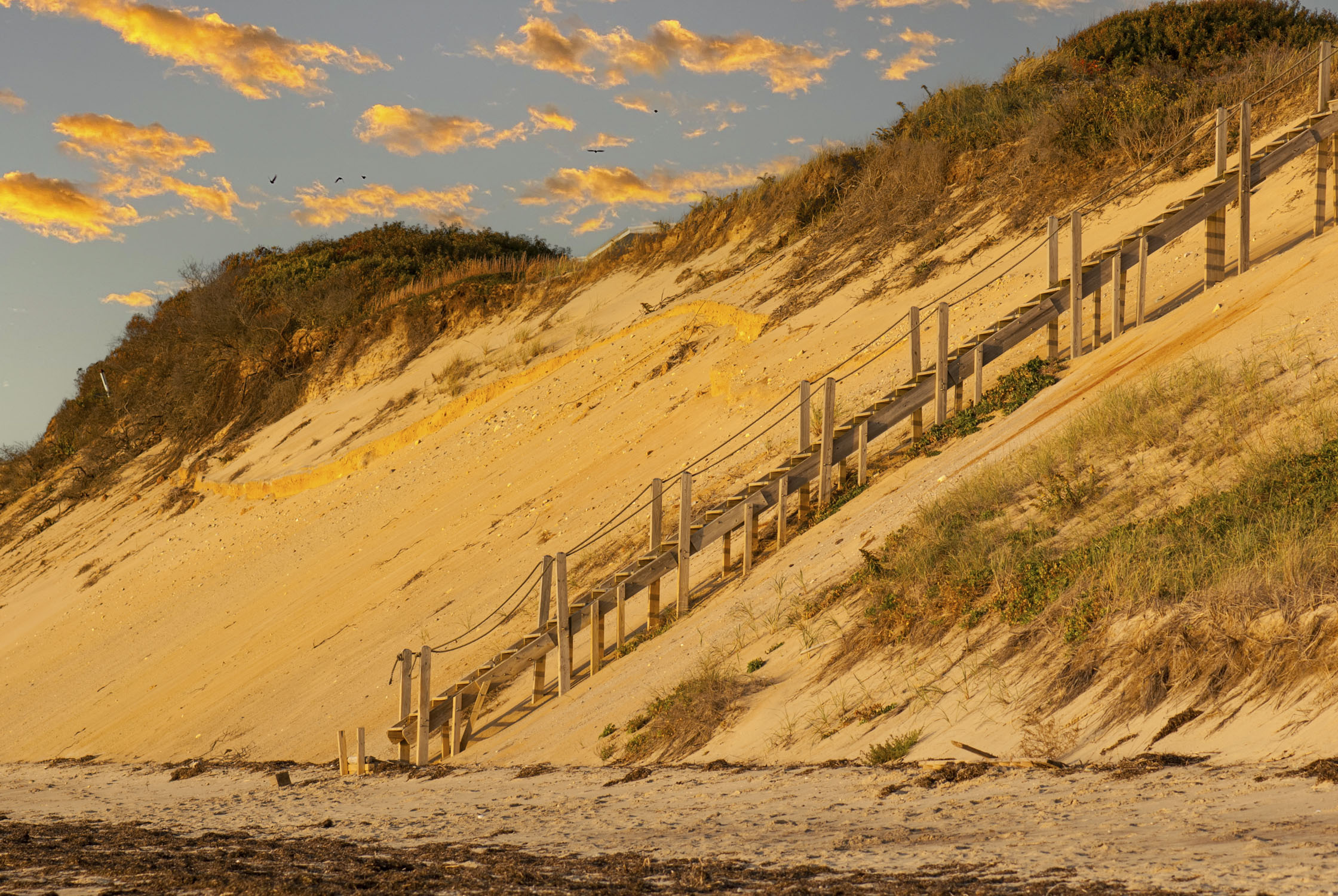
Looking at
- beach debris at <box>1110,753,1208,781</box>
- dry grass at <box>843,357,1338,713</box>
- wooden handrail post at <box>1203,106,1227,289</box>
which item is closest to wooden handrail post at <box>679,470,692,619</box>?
dry grass at <box>843,357,1338,713</box>

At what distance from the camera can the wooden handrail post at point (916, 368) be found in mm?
14992

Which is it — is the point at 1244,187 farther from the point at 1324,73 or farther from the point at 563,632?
the point at 563,632

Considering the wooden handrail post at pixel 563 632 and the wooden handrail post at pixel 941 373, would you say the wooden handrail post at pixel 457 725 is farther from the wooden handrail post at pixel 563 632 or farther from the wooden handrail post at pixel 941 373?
the wooden handrail post at pixel 941 373

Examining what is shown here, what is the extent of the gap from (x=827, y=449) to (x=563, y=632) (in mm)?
3891

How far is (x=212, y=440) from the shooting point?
112ft

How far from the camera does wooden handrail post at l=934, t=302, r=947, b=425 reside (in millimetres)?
14680

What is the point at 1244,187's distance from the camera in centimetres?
1536

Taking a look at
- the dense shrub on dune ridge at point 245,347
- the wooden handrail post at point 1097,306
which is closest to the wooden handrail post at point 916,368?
the wooden handrail post at point 1097,306

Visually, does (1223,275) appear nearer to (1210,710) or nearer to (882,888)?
(1210,710)

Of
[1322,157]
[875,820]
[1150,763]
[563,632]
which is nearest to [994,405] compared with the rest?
[1322,157]

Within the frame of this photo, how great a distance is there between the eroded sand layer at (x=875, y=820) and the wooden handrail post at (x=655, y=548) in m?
2.94

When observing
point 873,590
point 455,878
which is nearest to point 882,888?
point 455,878

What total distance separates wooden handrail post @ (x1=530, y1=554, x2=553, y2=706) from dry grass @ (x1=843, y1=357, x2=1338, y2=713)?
408 cm

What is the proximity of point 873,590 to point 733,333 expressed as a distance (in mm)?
13714
